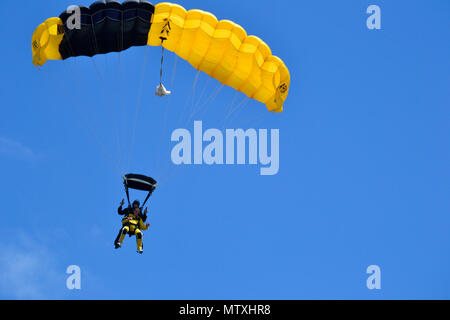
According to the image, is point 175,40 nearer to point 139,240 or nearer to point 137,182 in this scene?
point 137,182

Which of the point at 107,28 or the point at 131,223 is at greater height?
the point at 107,28

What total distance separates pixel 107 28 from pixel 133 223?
5465mm

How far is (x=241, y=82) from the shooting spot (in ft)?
78.9

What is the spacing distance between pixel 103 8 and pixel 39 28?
2.04 m

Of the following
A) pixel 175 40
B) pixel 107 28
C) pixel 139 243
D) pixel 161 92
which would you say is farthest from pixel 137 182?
pixel 107 28

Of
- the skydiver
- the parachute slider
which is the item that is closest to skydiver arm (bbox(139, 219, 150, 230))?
the skydiver

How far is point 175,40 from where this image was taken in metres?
23.4

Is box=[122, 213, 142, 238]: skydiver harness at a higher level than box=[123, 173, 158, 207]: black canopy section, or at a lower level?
lower

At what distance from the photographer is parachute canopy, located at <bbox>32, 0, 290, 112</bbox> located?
22469 mm

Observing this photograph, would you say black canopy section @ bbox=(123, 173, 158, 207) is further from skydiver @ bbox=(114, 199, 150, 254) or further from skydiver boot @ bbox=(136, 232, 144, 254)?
skydiver boot @ bbox=(136, 232, 144, 254)

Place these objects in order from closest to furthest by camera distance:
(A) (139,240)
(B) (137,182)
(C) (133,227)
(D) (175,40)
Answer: (C) (133,227)
(A) (139,240)
(B) (137,182)
(D) (175,40)
